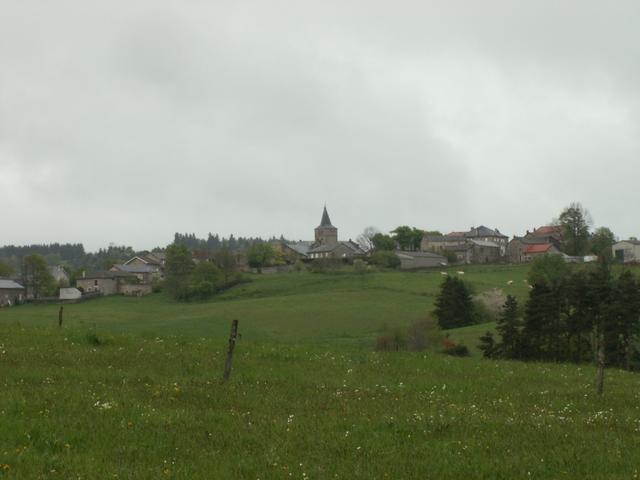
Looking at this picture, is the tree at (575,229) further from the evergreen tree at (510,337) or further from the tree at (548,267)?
the evergreen tree at (510,337)

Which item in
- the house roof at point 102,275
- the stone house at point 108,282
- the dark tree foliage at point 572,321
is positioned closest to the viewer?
the dark tree foliage at point 572,321

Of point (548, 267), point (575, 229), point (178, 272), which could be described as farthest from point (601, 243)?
point (178, 272)

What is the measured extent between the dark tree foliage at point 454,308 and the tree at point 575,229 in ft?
238

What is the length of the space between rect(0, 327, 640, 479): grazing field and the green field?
4 centimetres

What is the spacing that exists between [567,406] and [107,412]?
34.1 feet

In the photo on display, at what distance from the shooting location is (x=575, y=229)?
161 m

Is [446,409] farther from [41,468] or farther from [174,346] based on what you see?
[174,346]

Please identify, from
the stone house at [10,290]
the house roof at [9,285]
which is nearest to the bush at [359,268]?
the stone house at [10,290]

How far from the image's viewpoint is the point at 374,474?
34.7 ft

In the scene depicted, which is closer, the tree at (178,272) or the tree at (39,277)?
the tree at (178,272)

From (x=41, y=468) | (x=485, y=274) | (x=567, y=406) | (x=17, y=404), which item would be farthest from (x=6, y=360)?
(x=485, y=274)

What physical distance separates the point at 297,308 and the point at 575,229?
83.3 metres

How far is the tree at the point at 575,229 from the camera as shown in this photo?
157 metres

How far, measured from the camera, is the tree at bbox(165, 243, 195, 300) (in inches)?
5443
